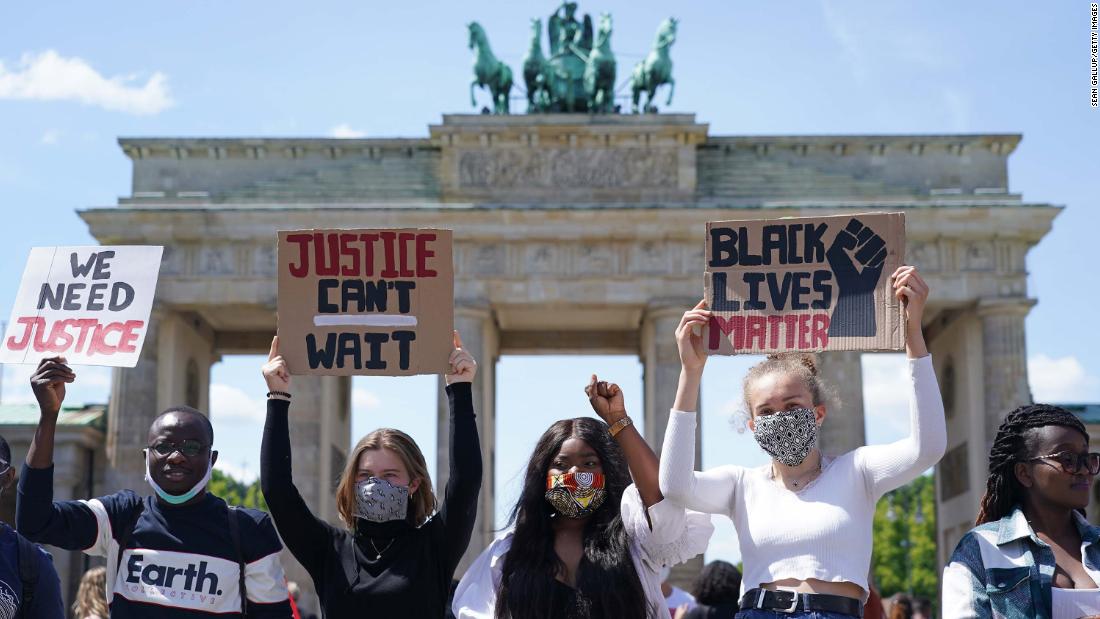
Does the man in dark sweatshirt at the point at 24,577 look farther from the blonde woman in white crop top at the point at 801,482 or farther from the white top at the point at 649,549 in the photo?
the blonde woman in white crop top at the point at 801,482

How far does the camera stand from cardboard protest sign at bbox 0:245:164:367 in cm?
745

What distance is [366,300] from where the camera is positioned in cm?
725

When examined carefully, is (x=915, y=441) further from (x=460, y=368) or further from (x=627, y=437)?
(x=460, y=368)

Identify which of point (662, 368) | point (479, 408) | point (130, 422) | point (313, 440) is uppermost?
point (662, 368)

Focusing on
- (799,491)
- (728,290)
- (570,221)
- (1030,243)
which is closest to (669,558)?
(799,491)

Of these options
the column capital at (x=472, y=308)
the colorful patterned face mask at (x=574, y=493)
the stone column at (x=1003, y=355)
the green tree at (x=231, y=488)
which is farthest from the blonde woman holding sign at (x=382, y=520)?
the green tree at (x=231, y=488)

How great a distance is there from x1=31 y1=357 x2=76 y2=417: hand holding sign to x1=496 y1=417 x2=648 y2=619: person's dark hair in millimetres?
2223

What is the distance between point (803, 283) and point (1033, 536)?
1.68 metres

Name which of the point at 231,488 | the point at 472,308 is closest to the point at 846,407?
the point at 472,308

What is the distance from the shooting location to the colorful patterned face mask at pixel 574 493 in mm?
6160

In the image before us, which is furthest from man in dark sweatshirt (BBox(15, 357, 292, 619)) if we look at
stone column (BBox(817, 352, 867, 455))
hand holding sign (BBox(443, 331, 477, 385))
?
stone column (BBox(817, 352, 867, 455))

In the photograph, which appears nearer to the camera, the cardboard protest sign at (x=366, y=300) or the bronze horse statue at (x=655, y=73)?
the cardboard protest sign at (x=366, y=300)

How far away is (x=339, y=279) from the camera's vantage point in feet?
23.9

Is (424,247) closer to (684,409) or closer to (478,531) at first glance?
(684,409)
